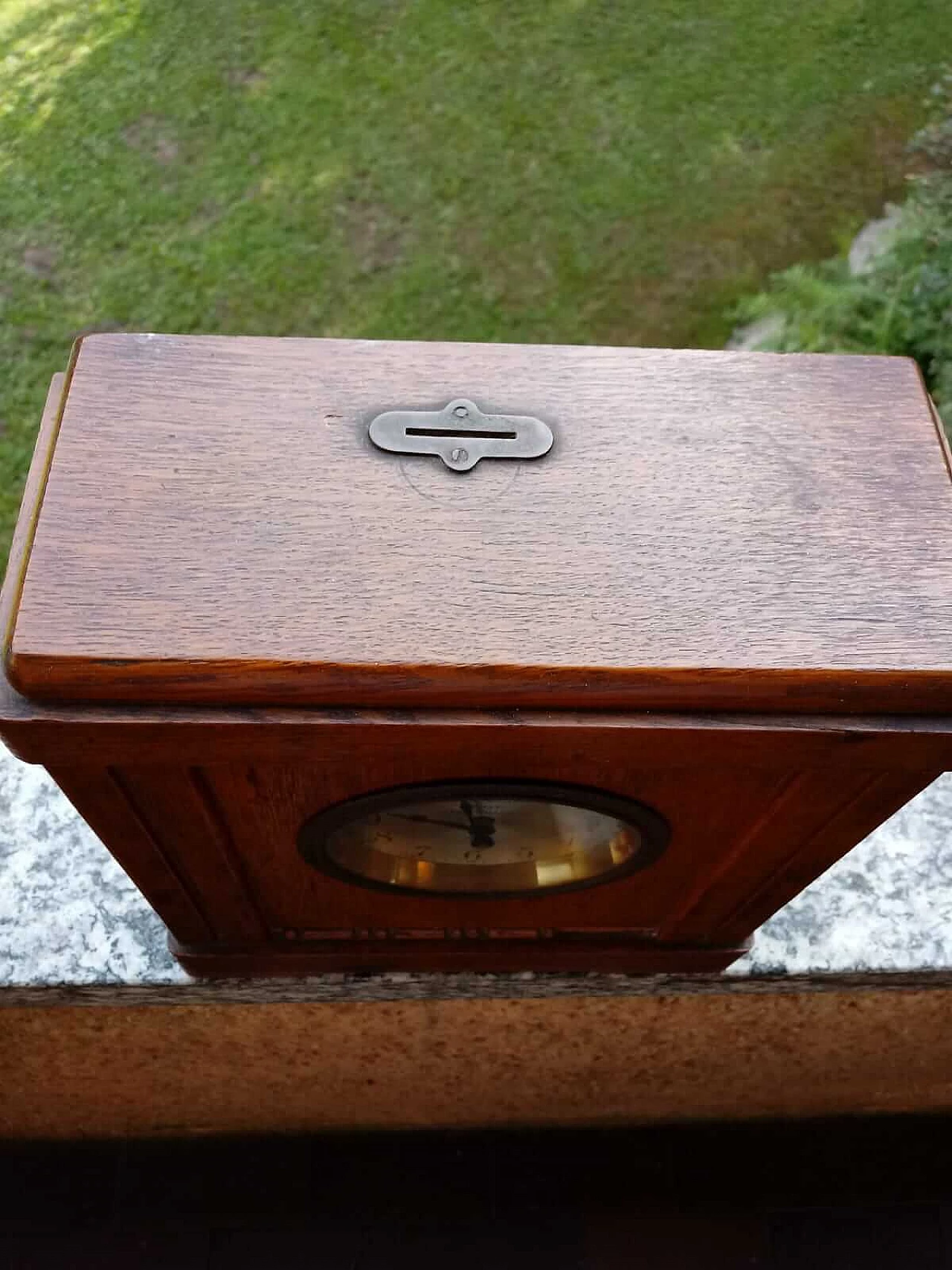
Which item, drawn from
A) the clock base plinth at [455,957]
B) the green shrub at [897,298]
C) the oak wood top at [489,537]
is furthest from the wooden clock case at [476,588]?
the green shrub at [897,298]

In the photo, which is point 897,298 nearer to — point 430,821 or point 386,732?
point 430,821

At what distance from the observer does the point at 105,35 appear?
312 centimetres

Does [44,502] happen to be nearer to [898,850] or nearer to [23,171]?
[898,850]

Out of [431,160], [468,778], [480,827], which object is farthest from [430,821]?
[431,160]

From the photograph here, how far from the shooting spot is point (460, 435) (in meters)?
0.87

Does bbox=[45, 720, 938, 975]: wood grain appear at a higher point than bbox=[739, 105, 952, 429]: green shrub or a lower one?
higher

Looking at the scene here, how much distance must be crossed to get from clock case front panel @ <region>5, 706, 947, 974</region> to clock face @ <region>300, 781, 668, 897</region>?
0.7 inches

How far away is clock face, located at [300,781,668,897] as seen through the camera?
98 centimetres

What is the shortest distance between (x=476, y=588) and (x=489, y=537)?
0.16ft

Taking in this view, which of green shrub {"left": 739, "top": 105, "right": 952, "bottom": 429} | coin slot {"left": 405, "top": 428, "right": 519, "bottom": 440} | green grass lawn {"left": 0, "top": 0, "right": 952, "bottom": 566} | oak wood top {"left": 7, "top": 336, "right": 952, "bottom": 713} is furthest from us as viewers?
green grass lawn {"left": 0, "top": 0, "right": 952, "bottom": 566}

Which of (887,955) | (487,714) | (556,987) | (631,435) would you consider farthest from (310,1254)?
(631,435)

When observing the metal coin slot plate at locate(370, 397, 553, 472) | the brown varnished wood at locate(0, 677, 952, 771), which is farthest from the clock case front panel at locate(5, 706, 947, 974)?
the metal coin slot plate at locate(370, 397, 553, 472)

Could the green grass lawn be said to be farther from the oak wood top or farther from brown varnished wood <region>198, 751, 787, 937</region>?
the oak wood top

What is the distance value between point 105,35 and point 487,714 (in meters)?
3.10
